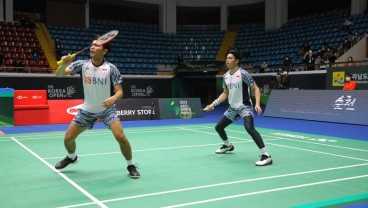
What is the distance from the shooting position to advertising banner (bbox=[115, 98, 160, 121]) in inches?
594

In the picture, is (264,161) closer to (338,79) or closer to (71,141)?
(71,141)

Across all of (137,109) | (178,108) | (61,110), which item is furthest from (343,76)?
(61,110)

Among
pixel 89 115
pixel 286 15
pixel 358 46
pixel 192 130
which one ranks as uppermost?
pixel 286 15

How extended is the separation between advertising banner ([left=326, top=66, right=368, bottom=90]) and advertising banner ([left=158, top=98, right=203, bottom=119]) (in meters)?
6.76

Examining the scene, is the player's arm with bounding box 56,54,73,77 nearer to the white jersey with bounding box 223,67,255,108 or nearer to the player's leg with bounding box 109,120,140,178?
the player's leg with bounding box 109,120,140,178

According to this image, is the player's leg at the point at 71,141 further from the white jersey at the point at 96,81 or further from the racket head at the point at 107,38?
the racket head at the point at 107,38

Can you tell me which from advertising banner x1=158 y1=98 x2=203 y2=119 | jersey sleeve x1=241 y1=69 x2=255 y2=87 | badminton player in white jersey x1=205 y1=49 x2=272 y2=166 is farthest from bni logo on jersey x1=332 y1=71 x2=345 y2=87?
jersey sleeve x1=241 y1=69 x2=255 y2=87

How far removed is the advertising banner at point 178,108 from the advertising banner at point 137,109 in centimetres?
30

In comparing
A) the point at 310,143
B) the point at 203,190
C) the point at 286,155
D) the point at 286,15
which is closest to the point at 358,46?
the point at 286,15

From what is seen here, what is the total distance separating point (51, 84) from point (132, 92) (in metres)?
5.08

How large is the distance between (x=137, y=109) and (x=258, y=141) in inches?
376

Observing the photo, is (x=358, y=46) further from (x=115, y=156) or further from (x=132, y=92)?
(x=115, y=156)

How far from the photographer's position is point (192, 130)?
1179cm

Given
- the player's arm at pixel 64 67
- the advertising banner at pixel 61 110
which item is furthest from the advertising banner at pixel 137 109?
the player's arm at pixel 64 67
